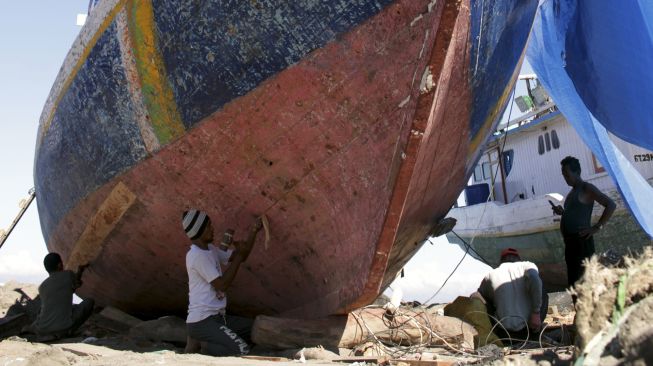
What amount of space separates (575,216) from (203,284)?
120 inches

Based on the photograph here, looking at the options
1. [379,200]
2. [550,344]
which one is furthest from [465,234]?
[379,200]

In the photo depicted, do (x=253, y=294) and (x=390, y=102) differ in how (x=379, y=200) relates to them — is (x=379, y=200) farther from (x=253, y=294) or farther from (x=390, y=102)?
(x=253, y=294)

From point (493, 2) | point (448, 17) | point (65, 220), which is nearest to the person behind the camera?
A: point (448, 17)

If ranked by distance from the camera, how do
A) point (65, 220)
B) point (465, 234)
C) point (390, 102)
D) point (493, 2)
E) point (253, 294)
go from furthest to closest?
point (465, 234) < point (65, 220) < point (253, 294) < point (493, 2) < point (390, 102)

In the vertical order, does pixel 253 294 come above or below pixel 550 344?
above

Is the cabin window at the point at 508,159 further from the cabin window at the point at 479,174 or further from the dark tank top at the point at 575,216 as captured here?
the dark tank top at the point at 575,216

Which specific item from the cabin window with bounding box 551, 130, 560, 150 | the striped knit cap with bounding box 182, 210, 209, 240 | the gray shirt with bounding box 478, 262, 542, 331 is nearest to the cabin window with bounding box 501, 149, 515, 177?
the cabin window with bounding box 551, 130, 560, 150

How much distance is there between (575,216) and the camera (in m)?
5.31

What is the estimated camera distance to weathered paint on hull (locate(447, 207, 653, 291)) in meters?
10.2

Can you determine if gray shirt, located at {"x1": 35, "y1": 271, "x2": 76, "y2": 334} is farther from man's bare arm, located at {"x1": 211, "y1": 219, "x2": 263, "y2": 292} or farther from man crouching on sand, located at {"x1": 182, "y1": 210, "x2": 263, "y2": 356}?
man's bare arm, located at {"x1": 211, "y1": 219, "x2": 263, "y2": 292}

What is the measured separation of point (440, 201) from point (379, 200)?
153 centimetres

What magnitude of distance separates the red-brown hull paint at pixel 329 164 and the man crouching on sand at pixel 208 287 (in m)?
0.23

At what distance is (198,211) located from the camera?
4.14 metres

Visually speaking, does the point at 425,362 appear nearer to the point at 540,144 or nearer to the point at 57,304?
the point at 57,304
